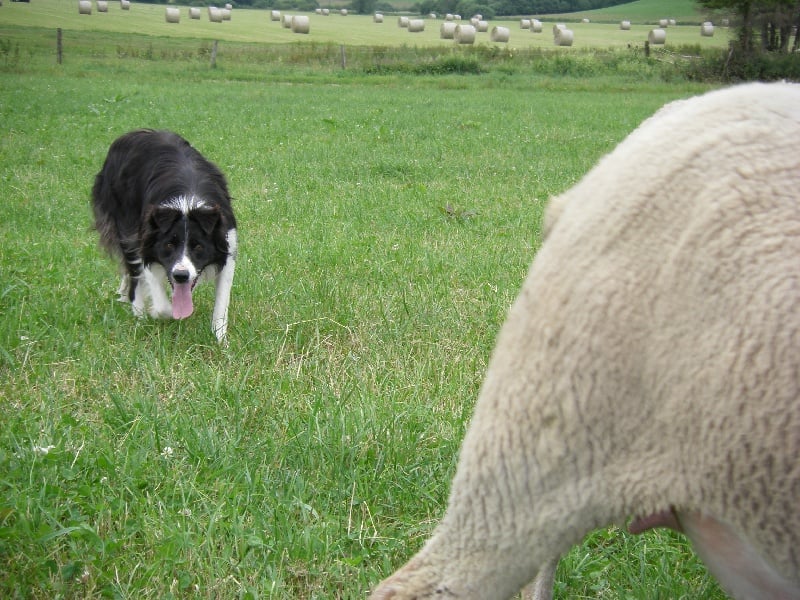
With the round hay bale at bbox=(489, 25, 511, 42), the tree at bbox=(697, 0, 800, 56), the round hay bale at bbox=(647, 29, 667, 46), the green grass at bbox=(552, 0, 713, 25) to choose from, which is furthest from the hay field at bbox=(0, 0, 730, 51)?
the green grass at bbox=(552, 0, 713, 25)

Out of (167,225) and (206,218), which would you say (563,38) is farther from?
(167,225)

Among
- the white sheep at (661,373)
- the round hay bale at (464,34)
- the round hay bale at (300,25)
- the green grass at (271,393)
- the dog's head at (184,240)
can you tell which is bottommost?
the green grass at (271,393)

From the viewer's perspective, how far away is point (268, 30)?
4100 cm

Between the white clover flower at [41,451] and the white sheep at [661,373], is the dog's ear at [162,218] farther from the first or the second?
the white sheep at [661,373]

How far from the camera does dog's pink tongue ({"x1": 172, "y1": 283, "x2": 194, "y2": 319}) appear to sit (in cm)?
466

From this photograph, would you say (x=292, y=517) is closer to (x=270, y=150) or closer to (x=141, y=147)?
(x=141, y=147)

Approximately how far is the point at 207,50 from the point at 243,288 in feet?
90.5

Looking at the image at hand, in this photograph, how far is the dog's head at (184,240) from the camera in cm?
464

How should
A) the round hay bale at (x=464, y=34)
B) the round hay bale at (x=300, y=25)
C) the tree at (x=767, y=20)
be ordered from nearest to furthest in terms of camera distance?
the tree at (x=767, y=20), the round hay bale at (x=464, y=34), the round hay bale at (x=300, y=25)

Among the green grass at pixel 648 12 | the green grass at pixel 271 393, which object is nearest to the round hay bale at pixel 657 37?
the green grass at pixel 648 12

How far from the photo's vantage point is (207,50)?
30.3 meters

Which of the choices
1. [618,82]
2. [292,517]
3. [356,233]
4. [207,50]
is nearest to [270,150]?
[356,233]

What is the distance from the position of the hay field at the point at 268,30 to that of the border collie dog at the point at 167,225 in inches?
1160

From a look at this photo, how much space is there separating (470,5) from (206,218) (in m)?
60.8
